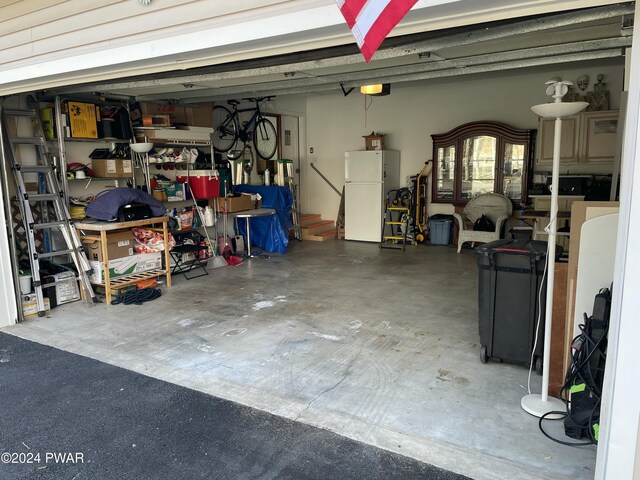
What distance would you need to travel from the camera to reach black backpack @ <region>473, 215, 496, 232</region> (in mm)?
7566

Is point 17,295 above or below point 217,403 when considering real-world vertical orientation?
above

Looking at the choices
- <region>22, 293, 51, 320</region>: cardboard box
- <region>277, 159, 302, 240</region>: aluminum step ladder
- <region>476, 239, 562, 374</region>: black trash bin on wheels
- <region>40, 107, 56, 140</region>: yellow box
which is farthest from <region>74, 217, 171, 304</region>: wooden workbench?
<region>476, 239, 562, 374</region>: black trash bin on wheels

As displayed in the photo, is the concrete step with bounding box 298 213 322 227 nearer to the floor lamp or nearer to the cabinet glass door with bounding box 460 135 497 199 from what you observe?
the cabinet glass door with bounding box 460 135 497 199

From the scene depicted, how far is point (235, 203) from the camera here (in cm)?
749

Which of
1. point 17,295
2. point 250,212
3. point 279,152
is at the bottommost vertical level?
point 17,295

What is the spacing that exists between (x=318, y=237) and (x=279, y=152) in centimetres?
202

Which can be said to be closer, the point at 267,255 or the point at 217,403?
the point at 217,403

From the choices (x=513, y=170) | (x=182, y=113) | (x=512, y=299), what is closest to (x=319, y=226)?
(x=182, y=113)

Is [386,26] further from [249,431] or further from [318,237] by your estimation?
[318,237]

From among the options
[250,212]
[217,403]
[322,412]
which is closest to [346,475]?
[322,412]

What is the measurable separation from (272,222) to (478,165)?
378 cm

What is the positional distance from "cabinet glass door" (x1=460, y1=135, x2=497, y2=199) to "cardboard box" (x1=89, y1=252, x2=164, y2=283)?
17.8 feet

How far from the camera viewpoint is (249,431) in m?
2.62

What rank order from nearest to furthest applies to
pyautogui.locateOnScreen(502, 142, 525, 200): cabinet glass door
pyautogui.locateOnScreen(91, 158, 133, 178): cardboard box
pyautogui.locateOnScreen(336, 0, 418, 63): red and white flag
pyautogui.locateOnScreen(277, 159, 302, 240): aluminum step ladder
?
pyautogui.locateOnScreen(336, 0, 418, 63): red and white flag → pyautogui.locateOnScreen(91, 158, 133, 178): cardboard box → pyautogui.locateOnScreen(502, 142, 525, 200): cabinet glass door → pyautogui.locateOnScreen(277, 159, 302, 240): aluminum step ladder
